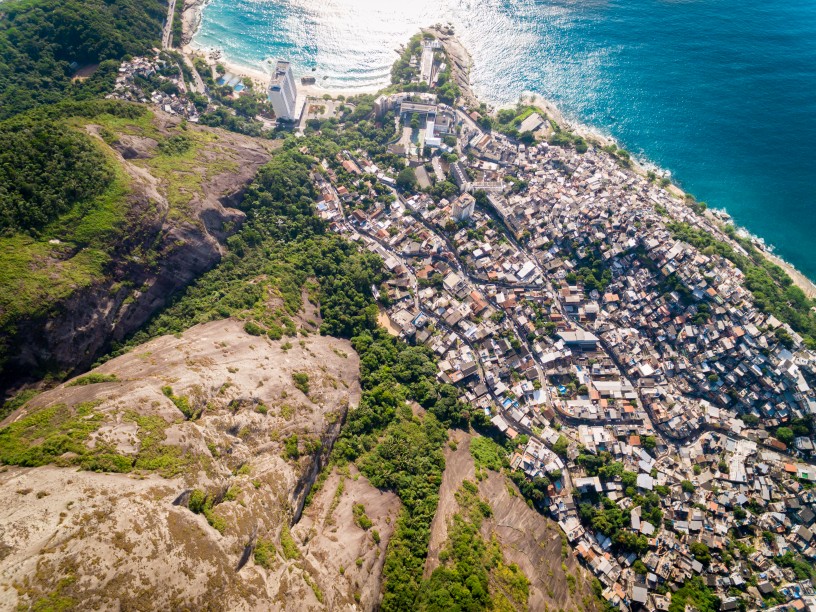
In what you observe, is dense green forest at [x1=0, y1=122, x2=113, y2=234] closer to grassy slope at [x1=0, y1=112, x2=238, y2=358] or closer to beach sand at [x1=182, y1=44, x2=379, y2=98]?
grassy slope at [x1=0, y1=112, x2=238, y2=358]

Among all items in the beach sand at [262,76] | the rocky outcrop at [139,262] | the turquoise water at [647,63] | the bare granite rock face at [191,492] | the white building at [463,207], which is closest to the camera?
the bare granite rock face at [191,492]

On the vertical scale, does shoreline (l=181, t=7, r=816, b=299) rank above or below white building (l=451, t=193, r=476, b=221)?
above

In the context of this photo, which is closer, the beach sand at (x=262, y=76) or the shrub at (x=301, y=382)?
the shrub at (x=301, y=382)

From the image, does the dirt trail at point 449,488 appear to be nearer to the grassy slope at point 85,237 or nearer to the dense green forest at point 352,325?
the dense green forest at point 352,325

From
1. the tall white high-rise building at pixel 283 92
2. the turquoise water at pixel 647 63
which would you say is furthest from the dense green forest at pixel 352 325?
the turquoise water at pixel 647 63

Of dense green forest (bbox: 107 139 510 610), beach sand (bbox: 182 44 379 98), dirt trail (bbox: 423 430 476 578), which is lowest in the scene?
dirt trail (bbox: 423 430 476 578)

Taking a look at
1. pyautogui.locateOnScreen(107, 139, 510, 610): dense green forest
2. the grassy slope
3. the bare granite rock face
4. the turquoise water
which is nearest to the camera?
the bare granite rock face

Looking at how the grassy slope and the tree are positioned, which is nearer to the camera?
the grassy slope

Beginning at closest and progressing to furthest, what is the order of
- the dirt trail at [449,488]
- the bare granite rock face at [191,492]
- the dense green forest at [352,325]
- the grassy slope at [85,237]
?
1. the bare granite rock face at [191,492]
2. the grassy slope at [85,237]
3. the dirt trail at [449,488]
4. the dense green forest at [352,325]

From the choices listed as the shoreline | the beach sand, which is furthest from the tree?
the beach sand
